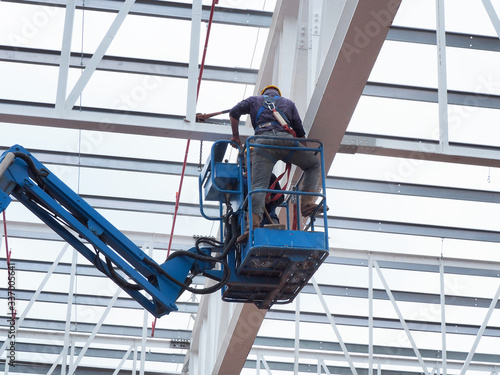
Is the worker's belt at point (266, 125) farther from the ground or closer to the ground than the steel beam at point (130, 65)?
closer to the ground

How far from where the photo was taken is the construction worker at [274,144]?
920cm

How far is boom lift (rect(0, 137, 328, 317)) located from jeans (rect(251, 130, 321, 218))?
0.14m

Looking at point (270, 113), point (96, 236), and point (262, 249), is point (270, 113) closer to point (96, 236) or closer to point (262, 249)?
point (262, 249)

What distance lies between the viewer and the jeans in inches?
361

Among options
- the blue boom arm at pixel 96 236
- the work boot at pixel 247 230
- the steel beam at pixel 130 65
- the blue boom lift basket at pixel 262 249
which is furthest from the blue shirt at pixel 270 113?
the steel beam at pixel 130 65

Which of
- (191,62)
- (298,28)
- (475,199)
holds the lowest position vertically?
(191,62)

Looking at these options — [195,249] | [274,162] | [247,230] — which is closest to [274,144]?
[274,162]

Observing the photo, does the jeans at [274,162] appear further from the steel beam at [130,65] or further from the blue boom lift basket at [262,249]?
the steel beam at [130,65]

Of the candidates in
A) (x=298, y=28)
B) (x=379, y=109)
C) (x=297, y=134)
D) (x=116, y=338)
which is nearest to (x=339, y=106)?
(x=297, y=134)

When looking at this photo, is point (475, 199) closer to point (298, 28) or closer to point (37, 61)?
point (298, 28)

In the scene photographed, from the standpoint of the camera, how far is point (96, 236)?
9.39 meters

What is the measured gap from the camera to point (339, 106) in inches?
379

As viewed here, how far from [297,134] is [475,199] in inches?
327

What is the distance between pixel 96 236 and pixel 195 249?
1.17 m
